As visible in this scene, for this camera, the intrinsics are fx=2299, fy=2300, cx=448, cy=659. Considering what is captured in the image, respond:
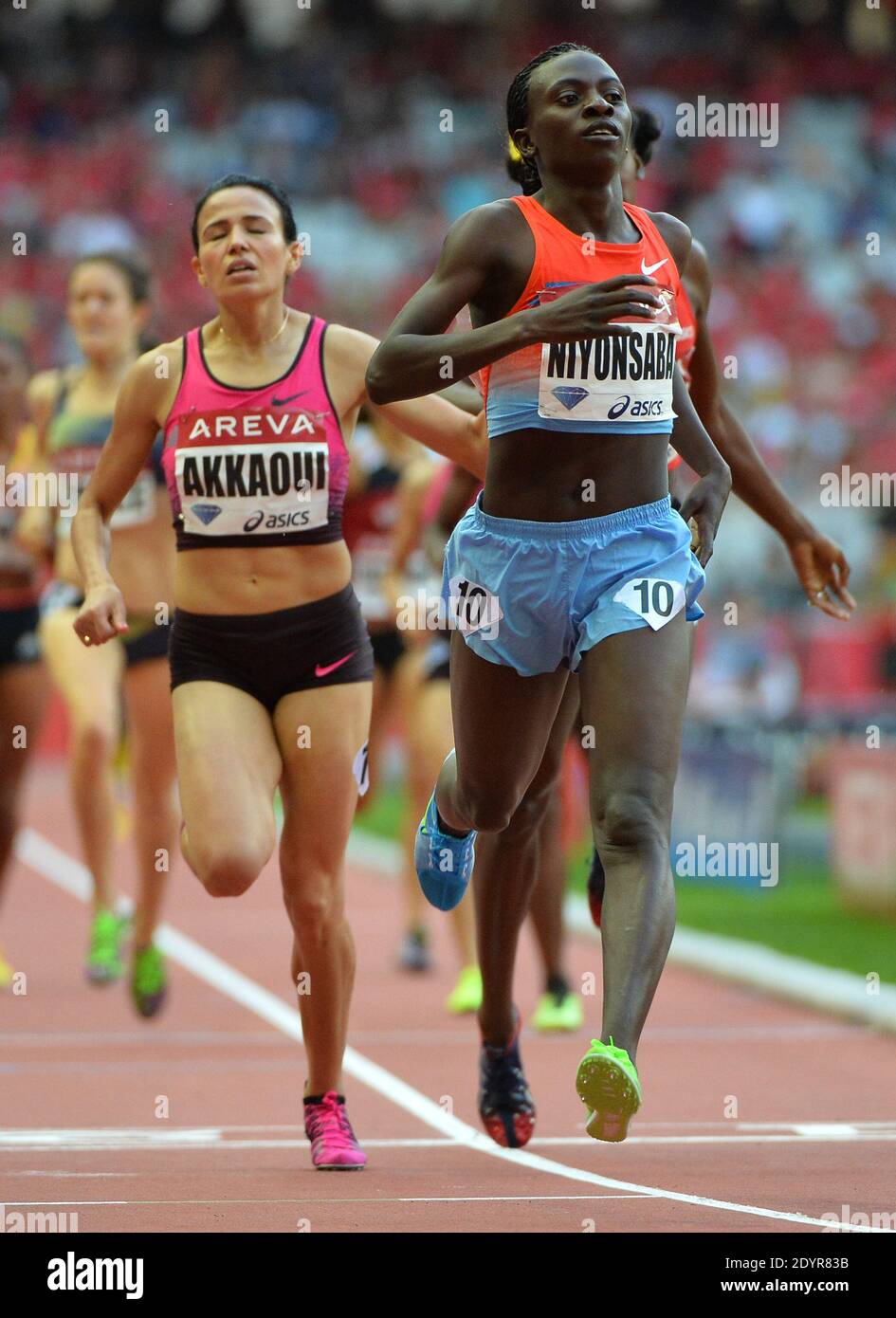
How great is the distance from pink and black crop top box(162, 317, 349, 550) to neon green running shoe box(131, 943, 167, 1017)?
11.6ft

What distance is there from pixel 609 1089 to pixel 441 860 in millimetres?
1875

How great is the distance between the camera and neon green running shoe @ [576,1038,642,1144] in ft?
15.4

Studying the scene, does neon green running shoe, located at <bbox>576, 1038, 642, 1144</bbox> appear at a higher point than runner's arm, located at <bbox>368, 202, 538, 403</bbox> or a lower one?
lower

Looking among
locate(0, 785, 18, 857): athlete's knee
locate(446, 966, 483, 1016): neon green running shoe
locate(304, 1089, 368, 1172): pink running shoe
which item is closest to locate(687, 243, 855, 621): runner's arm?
locate(304, 1089, 368, 1172): pink running shoe

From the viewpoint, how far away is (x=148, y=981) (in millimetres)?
9555

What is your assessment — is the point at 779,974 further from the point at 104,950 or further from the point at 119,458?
the point at 119,458

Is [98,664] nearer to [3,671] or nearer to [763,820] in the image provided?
[3,671]

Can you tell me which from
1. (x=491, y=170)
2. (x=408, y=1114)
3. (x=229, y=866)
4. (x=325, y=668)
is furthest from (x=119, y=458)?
(x=491, y=170)

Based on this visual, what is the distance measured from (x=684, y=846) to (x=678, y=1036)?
6.53 meters

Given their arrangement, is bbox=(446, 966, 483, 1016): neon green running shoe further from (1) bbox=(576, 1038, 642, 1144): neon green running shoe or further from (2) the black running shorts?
(1) bbox=(576, 1038, 642, 1144): neon green running shoe

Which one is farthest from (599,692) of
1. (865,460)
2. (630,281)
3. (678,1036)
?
(865,460)

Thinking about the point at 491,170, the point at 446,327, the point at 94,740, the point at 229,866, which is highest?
the point at 491,170

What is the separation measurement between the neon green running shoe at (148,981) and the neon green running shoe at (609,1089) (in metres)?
5.02

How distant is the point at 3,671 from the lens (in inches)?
414
